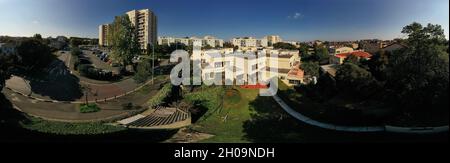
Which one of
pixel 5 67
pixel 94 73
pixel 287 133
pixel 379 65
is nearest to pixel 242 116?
pixel 287 133

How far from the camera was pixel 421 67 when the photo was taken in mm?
4309

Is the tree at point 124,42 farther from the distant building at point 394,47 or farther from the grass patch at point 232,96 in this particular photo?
the distant building at point 394,47

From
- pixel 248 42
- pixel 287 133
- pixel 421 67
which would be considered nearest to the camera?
pixel 421 67

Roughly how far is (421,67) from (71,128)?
15.9 feet

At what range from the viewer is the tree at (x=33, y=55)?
4535 mm

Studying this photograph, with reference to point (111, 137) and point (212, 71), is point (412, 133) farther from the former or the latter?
point (111, 137)

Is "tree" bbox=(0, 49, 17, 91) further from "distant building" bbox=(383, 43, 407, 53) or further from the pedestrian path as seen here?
"distant building" bbox=(383, 43, 407, 53)

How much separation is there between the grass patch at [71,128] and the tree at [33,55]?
80 centimetres

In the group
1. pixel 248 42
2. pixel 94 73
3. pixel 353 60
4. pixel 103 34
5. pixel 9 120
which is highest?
pixel 103 34

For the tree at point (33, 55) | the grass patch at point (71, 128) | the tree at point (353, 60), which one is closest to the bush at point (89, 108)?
the grass patch at point (71, 128)

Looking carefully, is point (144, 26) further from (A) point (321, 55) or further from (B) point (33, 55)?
(A) point (321, 55)

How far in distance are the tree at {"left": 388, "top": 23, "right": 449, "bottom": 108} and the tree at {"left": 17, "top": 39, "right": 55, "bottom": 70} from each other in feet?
15.7
